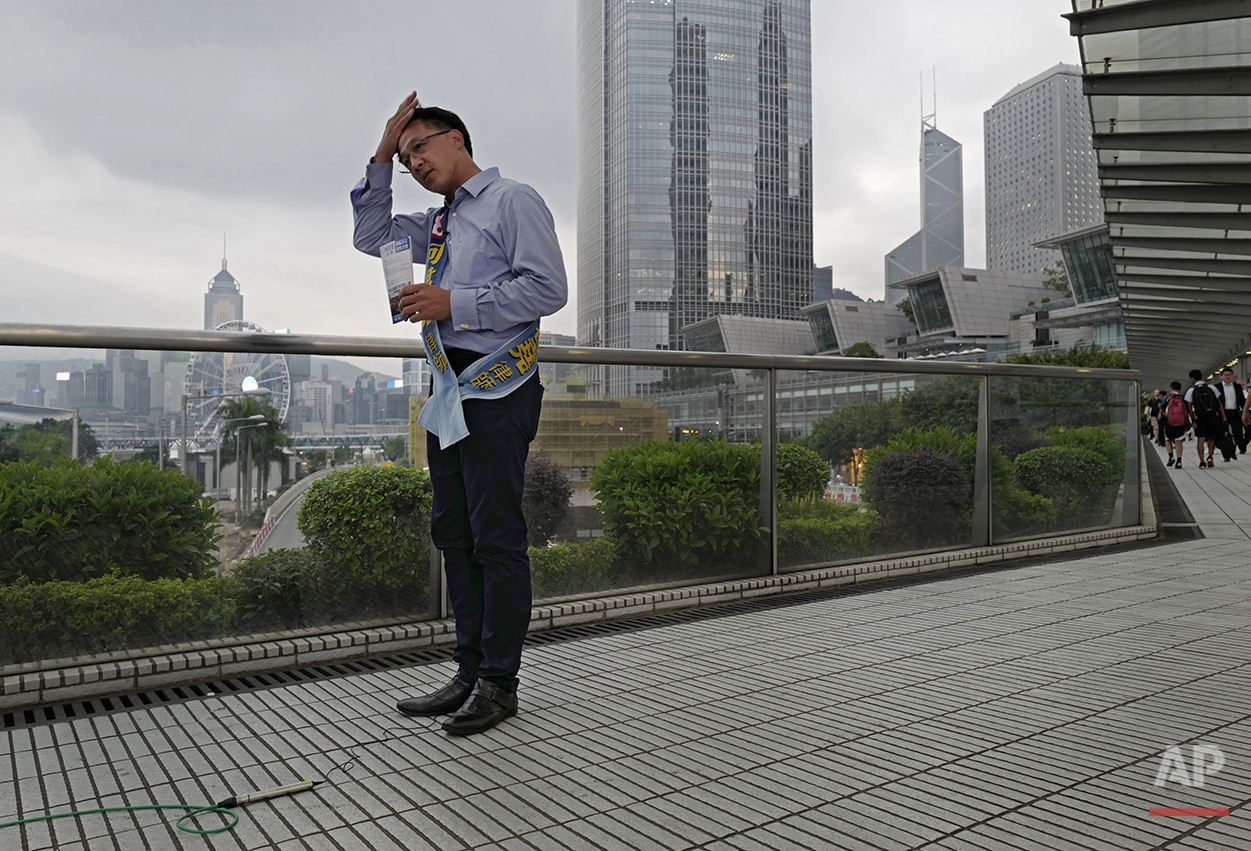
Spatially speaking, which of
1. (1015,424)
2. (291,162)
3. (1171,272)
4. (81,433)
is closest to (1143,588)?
(1015,424)

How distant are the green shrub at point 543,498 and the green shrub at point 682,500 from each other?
166 mm

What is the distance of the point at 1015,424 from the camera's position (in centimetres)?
568

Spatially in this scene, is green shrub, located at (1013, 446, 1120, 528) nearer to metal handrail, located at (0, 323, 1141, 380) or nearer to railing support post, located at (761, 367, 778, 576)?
metal handrail, located at (0, 323, 1141, 380)

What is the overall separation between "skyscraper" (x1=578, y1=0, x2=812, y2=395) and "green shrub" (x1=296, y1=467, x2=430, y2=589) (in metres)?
127

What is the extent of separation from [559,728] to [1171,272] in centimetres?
2471

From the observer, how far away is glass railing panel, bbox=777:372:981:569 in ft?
14.9

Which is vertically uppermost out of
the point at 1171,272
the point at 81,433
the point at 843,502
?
the point at 1171,272

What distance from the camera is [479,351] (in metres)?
2.50

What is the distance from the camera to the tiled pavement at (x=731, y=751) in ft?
5.81

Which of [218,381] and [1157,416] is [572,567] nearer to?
[218,381]

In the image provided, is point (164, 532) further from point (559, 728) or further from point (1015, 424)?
point (1015, 424)

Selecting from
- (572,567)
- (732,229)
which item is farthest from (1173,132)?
(732,229)

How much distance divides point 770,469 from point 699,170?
133379 millimetres

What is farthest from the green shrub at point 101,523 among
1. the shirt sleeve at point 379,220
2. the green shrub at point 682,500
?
the green shrub at point 682,500
